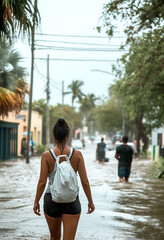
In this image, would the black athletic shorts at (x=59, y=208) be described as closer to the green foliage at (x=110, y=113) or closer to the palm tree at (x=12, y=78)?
the palm tree at (x=12, y=78)

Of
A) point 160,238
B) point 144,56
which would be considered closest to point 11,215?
point 160,238

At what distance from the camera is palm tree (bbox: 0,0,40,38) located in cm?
827

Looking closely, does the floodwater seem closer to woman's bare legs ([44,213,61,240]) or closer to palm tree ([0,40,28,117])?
woman's bare legs ([44,213,61,240])

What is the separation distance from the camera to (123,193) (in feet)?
40.0

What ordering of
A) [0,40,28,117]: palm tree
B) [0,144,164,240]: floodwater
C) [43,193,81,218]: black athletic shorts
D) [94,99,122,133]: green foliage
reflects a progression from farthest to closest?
[94,99,122,133]: green foliage → [0,40,28,117]: palm tree → [0,144,164,240]: floodwater → [43,193,81,218]: black athletic shorts

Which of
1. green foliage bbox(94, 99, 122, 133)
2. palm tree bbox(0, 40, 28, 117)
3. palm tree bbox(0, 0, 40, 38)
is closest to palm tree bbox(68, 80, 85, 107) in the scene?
green foliage bbox(94, 99, 122, 133)

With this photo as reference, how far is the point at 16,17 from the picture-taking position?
27.9 feet

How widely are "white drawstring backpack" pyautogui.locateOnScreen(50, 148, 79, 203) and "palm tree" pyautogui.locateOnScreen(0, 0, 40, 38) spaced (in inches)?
180

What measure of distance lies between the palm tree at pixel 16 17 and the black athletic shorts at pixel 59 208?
15.3 ft

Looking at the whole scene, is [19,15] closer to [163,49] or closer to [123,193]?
[123,193]

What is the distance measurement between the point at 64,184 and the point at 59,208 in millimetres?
304

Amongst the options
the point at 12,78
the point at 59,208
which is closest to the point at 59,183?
the point at 59,208

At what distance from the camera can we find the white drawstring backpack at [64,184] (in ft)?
14.0

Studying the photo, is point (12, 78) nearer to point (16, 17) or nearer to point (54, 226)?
point (16, 17)
